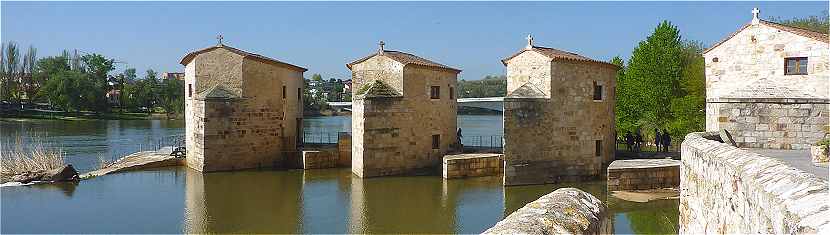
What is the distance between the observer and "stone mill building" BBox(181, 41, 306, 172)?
21.2 metres

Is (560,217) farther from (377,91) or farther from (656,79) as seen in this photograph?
(656,79)

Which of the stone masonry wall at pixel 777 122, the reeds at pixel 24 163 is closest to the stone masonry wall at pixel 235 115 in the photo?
the reeds at pixel 24 163

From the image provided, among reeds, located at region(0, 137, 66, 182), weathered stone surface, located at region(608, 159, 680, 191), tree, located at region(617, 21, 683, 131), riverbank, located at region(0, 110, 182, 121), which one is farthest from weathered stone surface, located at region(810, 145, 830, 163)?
riverbank, located at region(0, 110, 182, 121)

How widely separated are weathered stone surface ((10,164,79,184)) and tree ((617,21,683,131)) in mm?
21829

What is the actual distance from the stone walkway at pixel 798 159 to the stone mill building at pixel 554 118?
8.76m

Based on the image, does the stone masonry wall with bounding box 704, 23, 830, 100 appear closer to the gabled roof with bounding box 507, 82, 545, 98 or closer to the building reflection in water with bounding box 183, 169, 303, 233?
the gabled roof with bounding box 507, 82, 545, 98

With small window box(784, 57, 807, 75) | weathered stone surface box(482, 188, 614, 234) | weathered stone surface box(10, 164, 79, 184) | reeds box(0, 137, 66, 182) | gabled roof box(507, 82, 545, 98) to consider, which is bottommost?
weathered stone surface box(10, 164, 79, 184)

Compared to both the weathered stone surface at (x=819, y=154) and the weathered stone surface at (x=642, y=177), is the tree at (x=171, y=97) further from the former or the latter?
the weathered stone surface at (x=819, y=154)

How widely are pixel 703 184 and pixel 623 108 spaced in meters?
22.0

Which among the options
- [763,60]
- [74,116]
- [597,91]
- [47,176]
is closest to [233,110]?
[47,176]

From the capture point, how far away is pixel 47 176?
1878cm

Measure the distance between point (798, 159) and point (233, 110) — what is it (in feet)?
57.5

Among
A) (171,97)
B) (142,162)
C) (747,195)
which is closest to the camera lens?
(747,195)

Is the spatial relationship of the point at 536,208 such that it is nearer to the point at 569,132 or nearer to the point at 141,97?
the point at 569,132
